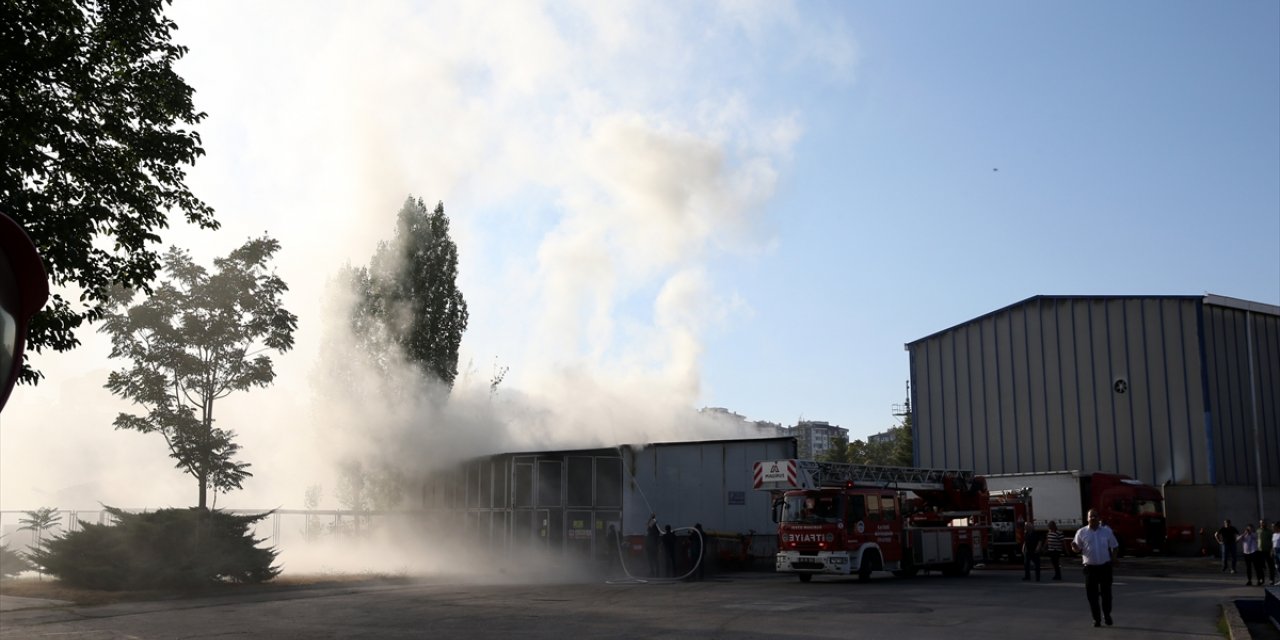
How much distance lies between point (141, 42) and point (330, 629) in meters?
9.35

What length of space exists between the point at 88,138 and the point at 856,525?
1926 cm

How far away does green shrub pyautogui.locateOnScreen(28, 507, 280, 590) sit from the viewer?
932 inches

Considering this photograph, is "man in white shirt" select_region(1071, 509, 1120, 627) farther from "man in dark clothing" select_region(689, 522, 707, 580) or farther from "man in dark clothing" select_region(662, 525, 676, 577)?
"man in dark clothing" select_region(662, 525, 676, 577)

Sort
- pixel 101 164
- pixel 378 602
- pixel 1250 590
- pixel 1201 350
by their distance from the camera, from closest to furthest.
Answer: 1. pixel 101 164
2. pixel 378 602
3. pixel 1250 590
4. pixel 1201 350

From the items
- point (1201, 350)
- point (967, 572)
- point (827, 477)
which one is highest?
point (1201, 350)

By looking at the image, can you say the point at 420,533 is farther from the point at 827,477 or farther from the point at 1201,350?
the point at 1201,350

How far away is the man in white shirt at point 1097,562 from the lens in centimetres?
1540

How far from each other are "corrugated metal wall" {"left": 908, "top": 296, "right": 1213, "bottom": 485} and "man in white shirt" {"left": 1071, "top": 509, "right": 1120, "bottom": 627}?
93.6 feet

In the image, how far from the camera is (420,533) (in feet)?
124

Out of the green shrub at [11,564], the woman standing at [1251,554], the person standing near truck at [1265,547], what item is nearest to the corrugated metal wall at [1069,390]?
the person standing near truck at [1265,547]

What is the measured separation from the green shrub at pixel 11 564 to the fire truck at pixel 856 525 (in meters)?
19.5

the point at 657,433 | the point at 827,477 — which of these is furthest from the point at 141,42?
the point at 657,433

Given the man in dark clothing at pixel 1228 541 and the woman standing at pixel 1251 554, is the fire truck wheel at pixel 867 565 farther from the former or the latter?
the man in dark clothing at pixel 1228 541

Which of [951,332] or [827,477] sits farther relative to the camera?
[951,332]
